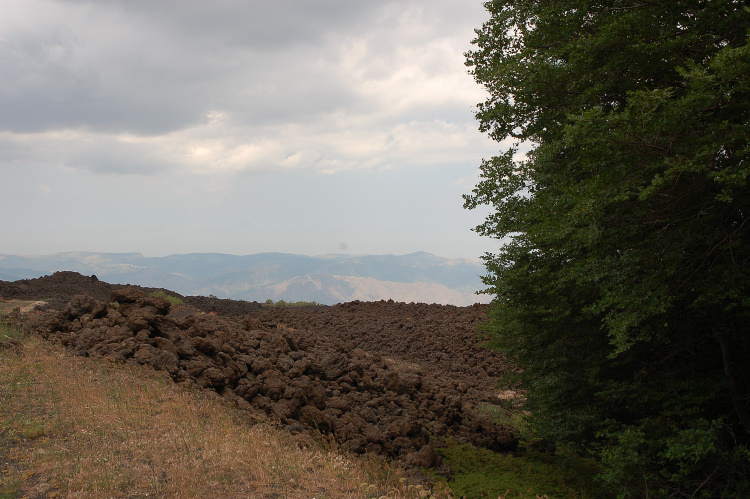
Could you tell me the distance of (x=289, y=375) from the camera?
10070 millimetres

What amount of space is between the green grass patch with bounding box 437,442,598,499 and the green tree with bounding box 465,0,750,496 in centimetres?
64

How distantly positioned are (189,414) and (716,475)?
747cm

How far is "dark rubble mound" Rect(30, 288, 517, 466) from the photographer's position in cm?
866

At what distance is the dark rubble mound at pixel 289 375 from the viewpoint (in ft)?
28.4

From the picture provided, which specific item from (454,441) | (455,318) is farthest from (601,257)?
(455,318)

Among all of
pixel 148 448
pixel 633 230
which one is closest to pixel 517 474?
pixel 633 230

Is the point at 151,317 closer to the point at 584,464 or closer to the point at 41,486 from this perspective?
the point at 41,486

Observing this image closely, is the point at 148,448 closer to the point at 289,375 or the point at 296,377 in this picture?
the point at 289,375

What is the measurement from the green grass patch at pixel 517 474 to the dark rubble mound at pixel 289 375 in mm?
517

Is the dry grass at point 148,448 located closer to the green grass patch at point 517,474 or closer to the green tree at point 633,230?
the green grass patch at point 517,474

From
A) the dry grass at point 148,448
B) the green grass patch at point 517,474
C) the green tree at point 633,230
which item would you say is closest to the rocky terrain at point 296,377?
the green grass patch at point 517,474

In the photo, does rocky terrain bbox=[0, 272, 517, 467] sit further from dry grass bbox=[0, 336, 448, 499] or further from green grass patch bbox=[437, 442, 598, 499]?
dry grass bbox=[0, 336, 448, 499]

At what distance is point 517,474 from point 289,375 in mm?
4570

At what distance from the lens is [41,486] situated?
564 cm
